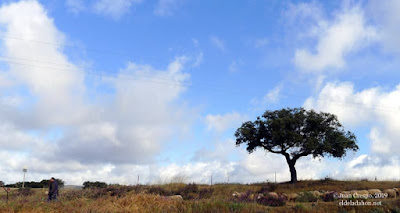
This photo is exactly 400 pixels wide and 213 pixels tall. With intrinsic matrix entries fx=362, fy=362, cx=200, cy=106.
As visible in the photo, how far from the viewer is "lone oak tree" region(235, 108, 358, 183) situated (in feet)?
125

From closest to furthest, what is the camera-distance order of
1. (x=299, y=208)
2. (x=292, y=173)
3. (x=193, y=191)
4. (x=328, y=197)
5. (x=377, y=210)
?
(x=377, y=210) < (x=299, y=208) < (x=328, y=197) < (x=193, y=191) < (x=292, y=173)

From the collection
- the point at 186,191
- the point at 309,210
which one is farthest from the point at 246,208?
the point at 186,191

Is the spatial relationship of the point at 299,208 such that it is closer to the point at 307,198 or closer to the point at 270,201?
the point at 270,201

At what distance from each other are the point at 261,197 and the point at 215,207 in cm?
644

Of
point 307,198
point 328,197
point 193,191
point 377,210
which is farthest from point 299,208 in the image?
point 193,191

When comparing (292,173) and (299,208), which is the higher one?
(292,173)

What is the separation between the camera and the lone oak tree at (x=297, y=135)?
38.1 meters

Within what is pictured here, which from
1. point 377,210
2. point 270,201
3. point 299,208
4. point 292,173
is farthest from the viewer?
point 292,173

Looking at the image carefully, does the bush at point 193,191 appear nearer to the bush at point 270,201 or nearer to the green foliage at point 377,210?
the bush at point 270,201

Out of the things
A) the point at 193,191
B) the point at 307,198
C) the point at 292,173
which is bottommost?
the point at 307,198

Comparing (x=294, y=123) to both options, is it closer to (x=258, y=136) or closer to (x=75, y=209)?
(x=258, y=136)

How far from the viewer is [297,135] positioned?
124 ft

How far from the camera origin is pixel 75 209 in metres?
15.8

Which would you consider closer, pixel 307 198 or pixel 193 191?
pixel 307 198
